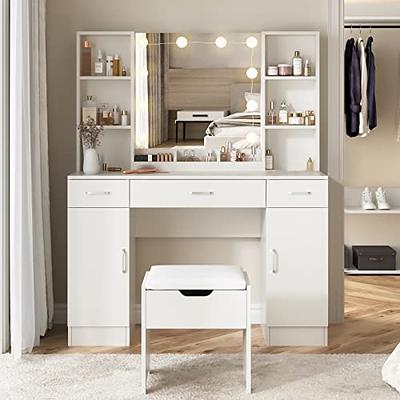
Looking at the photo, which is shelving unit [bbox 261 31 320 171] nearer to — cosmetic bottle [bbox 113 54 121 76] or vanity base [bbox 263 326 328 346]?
cosmetic bottle [bbox 113 54 121 76]

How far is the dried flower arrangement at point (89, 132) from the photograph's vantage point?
16.8ft

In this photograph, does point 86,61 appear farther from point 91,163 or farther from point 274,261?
point 274,261

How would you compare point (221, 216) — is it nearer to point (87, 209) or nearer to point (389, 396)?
point (87, 209)

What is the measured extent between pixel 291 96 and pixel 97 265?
4.92 ft

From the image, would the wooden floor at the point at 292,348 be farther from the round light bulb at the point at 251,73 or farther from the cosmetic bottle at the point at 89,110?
the round light bulb at the point at 251,73

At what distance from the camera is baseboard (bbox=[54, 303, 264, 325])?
533 cm

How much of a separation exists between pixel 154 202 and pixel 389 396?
159 centimetres

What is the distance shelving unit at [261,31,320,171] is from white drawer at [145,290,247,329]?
149 centimetres

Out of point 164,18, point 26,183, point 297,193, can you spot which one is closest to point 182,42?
point 164,18

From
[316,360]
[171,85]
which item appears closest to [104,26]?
[171,85]

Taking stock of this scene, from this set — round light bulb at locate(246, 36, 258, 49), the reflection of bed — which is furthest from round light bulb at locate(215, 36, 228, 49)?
the reflection of bed

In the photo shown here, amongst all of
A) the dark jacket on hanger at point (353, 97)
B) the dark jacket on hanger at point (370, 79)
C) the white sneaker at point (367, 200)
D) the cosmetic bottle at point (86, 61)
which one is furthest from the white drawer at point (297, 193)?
the white sneaker at point (367, 200)

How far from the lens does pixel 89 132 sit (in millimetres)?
5113

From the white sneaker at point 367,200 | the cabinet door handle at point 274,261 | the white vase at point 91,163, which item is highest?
the white vase at point 91,163
